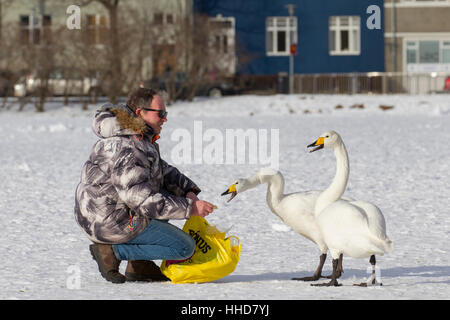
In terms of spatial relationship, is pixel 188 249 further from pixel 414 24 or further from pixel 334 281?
pixel 414 24

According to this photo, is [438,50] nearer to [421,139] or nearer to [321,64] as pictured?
[321,64]

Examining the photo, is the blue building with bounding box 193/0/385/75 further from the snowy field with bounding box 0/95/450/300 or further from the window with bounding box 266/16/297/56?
the snowy field with bounding box 0/95/450/300

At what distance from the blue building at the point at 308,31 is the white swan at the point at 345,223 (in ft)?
128

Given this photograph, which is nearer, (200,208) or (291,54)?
(200,208)

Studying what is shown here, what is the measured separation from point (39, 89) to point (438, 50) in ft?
72.0

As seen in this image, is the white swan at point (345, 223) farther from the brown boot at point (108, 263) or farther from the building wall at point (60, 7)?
the building wall at point (60, 7)

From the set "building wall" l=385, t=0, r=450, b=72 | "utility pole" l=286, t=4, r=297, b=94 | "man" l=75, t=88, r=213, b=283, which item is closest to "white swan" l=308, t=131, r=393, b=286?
"man" l=75, t=88, r=213, b=283

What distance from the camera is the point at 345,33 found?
150ft

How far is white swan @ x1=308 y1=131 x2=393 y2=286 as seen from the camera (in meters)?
5.67

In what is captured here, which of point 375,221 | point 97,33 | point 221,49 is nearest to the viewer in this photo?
point 375,221

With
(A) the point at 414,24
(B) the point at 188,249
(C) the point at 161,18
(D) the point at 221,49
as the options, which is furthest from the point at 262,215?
(A) the point at 414,24

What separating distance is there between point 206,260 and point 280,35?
4018 cm

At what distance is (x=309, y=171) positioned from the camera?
12734 millimetres

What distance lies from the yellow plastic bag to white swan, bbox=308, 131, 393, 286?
1.98 feet
